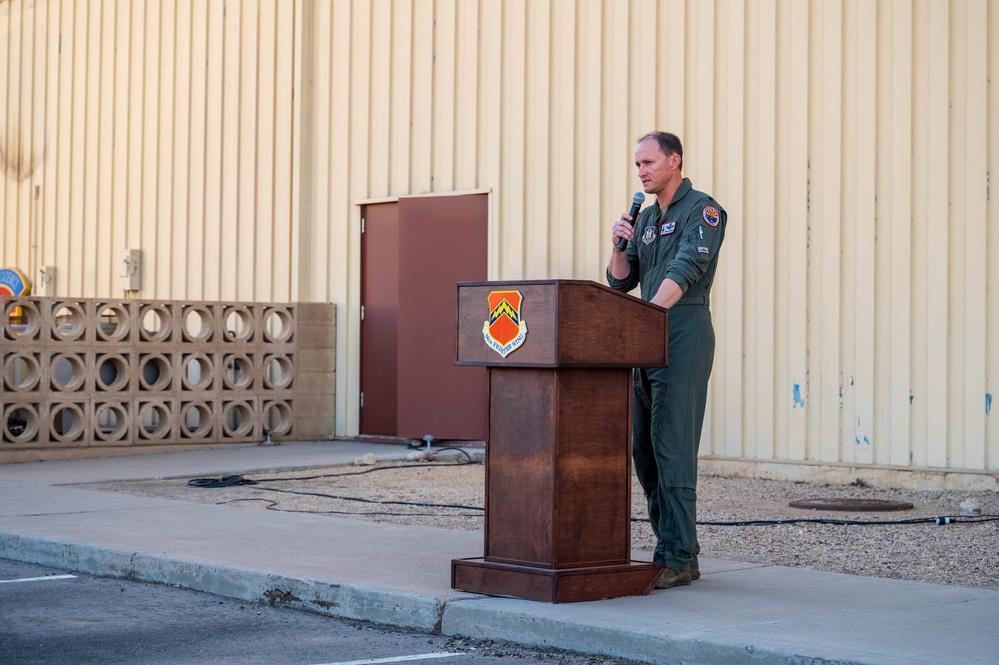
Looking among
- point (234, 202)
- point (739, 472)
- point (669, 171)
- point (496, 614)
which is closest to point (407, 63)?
point (234, 202)

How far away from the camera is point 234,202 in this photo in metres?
16.8

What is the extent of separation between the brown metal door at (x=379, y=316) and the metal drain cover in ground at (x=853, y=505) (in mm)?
6304

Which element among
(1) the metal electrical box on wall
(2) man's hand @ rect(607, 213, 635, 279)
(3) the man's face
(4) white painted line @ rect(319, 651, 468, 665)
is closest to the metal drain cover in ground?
(2) man's hand @ rect(607, 213, 635, 279)

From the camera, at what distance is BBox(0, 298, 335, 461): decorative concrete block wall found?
13.1 meters

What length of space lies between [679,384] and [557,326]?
2.65 feet

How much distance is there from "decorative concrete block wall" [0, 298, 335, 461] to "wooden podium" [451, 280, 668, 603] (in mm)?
8306

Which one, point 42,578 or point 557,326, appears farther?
point 42,578

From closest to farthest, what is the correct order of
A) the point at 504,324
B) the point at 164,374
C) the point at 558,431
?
the point at 558,431
the point at 504,324
the point at 164,374

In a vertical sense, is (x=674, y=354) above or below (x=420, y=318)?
below

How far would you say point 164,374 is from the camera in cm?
1414

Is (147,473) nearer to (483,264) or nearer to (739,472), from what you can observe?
(483,264)

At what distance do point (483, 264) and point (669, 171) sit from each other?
26.8ft

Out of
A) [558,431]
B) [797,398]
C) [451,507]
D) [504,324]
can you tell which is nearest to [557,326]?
[504,324]

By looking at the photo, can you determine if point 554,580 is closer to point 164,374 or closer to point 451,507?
point 451,507
